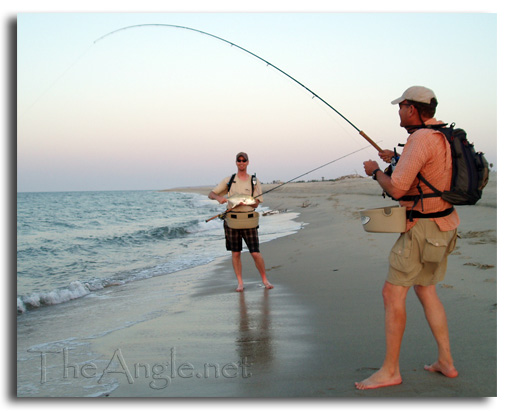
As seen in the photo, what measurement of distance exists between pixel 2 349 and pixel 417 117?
120 inches

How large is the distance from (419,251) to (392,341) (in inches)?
19.7

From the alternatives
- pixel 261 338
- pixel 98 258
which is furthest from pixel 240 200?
pixel 98 258

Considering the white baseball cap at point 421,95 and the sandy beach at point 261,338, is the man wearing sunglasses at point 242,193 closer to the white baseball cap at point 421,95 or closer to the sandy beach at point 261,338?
the sandy beach at point 261,338

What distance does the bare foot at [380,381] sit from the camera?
101 inches

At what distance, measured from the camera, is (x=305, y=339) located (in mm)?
3432

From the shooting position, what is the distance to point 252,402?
2.63 m

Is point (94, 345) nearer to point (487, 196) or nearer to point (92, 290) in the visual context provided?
point (92, 290)

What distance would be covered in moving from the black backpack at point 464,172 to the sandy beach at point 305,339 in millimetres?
987

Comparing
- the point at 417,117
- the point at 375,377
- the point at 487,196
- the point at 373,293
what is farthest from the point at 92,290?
the point at 487,196

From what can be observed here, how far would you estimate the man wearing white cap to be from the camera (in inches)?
97.0

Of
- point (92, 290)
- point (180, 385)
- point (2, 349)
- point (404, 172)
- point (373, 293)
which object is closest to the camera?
point (404, 172)

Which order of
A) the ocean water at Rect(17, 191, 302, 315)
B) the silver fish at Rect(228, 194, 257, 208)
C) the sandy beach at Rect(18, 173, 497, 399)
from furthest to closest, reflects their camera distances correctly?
the ocean water at Rect(17, 191, 302, 315) < the silver fish at Rect(228, 194, 257, 208) < the sandy beach at Rect(18, 173, 497, 399)

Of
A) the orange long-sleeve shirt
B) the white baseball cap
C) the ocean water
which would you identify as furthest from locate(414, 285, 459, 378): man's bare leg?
the ocean water

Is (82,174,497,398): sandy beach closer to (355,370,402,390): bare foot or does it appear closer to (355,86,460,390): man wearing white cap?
(355,370,402,390): bare foot
